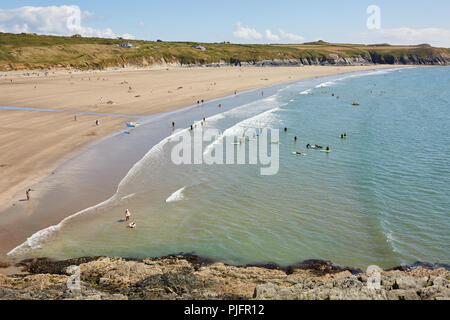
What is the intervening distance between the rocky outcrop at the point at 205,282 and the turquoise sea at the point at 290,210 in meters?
1.40

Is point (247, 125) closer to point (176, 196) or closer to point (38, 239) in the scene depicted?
point (176, 196)

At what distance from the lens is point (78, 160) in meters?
→ 35.0

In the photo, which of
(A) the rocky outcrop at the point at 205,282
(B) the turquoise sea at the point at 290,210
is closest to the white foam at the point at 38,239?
(B) the turquoise sea at the point at 290,210

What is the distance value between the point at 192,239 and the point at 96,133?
29323 millimetres

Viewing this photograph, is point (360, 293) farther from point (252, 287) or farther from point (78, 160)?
point (78, 160)

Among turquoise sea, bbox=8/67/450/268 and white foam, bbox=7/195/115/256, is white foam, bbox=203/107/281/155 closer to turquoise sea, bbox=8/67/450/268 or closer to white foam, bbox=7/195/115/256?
turquoise sea, bbox=8/67/450/268

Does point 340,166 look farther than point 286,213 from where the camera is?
Yes

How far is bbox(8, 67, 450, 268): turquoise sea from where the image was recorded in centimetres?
2028

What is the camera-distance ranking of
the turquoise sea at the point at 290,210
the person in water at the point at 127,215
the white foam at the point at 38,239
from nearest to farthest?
the white foam at the point at 38,239
the turquoise sea at the point at 290,210
the person in water at the point at 127,215

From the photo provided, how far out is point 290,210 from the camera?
2520 cm

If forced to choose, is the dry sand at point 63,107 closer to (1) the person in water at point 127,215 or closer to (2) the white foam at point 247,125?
(1) the person in water at point 127,215

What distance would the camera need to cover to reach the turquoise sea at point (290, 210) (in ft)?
66.5
